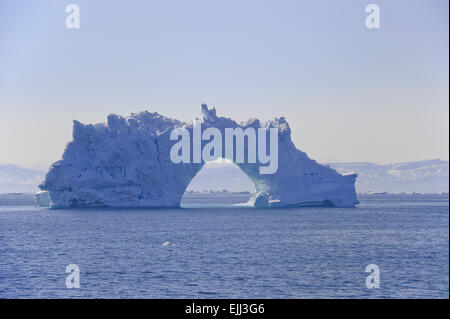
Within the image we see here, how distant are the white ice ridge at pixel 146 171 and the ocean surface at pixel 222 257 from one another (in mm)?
6048

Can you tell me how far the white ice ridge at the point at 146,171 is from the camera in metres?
52.6

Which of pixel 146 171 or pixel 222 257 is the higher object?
pixel 146 171

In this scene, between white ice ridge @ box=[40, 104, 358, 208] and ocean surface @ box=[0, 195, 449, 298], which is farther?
white ice ridge @ box=[40, 104, 358, 208]

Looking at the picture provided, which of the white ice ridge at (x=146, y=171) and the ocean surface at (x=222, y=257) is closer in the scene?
the ocean surface at (x=222, y=257)

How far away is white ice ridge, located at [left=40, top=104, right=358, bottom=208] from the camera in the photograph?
5262 cm

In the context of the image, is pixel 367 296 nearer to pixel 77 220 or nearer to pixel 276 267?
pixel 276 267

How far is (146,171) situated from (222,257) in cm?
2610

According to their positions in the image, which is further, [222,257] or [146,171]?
[146,171]

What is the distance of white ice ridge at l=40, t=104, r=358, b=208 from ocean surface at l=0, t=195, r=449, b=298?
19.8ft

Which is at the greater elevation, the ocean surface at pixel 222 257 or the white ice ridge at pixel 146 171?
the white ice ridge at pixel 146 171

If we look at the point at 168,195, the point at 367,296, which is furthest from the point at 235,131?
the point at 367,296

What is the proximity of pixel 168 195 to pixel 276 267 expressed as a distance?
32.4 m

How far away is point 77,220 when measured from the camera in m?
47.1

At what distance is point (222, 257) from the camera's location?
1097 inches
